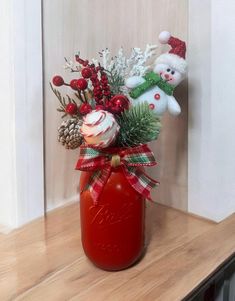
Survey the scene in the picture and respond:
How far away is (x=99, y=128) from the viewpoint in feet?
2.18

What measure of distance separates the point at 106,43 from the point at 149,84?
305 mm

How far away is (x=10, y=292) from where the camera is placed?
727 mm

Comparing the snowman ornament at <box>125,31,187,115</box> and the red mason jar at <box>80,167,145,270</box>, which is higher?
the snowman ornament at <box>125,31,187,115</box>

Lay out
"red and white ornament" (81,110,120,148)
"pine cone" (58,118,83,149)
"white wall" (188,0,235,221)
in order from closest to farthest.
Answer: "red and white ornament" (81,110,120,148), "pine cone" (58,118,83,149), "white wall" (188,0,235,221)

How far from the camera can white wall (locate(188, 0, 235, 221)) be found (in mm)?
901

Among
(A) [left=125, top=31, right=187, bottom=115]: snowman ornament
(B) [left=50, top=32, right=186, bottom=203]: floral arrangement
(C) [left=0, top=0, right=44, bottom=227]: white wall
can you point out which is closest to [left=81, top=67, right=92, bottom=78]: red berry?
(B) [left=50, top=32, right=186, bottom=203]: floral arrangement

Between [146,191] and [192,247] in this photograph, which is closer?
[146,191]

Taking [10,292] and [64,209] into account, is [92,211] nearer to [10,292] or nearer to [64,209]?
[10,292]

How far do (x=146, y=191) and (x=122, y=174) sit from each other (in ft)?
0.18

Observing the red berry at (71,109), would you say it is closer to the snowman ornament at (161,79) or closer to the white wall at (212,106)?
the snowman ornament at (161,79)

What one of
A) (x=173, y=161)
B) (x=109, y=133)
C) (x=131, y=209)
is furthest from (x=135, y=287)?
(x=173, y=161)

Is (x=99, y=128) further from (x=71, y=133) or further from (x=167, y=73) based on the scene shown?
(x=167, y=73)

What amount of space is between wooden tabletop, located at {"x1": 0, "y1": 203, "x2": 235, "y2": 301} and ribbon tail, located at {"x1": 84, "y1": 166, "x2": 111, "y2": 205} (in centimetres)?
16

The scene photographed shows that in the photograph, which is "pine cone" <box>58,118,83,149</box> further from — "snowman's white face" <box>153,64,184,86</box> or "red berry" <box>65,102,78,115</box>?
"snowman's white face" <box>153,64,184,86</box>
